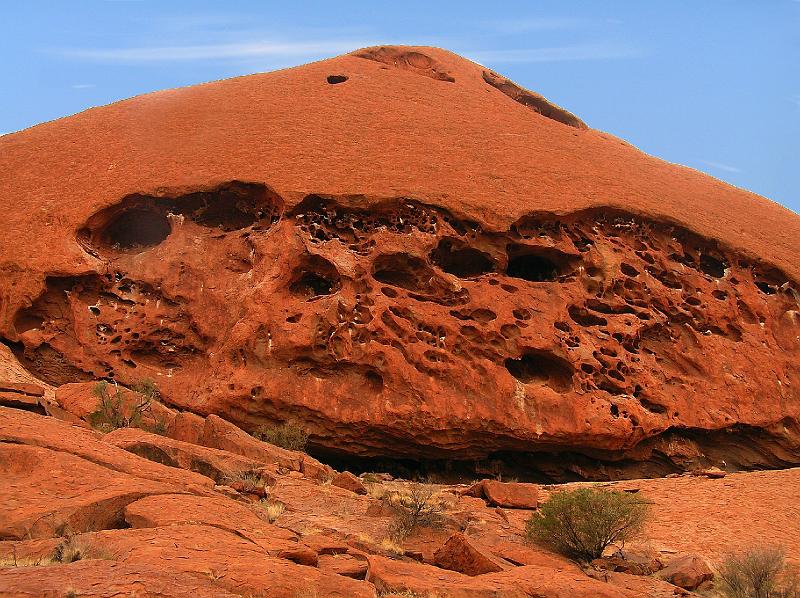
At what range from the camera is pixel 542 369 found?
521 inches

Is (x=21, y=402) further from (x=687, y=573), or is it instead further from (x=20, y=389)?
(x=687, y=573)

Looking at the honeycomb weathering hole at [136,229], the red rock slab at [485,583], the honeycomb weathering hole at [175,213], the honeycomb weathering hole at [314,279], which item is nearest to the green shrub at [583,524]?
the red rock slab at [485,583]

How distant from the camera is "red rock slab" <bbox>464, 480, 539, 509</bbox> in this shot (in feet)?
33.5

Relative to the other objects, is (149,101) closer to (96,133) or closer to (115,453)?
(96,133)

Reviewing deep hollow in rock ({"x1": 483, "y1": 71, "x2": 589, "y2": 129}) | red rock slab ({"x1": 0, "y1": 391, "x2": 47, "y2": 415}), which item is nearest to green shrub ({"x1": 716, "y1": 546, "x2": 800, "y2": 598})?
red rock slab ({"x1": 0, "y1": 391, "x2": 47, "y2": 415})

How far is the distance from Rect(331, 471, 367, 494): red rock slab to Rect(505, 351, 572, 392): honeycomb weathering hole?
3757 millimetres

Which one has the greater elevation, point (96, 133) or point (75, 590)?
point (96, 133)

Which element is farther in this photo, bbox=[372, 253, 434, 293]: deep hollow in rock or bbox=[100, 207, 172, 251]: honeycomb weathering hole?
bbox=[100, 207, 172, 251]: honeycomb weathering hole

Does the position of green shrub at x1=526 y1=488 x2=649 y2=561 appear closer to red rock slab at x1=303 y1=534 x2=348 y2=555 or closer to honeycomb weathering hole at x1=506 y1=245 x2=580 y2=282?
red rock slab at x1=303 y1=534 x2=348 y2=555

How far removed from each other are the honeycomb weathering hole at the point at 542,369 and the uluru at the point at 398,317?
0.04 metres

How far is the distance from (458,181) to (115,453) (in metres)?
8.50

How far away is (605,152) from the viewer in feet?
57.1

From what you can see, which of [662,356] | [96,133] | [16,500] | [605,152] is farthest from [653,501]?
A: [96,133]

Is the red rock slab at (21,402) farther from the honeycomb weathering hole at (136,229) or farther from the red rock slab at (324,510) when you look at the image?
the honeycomb weathering hole at (136,229)
